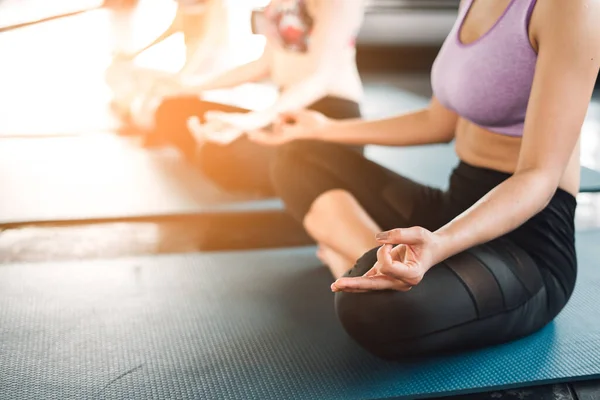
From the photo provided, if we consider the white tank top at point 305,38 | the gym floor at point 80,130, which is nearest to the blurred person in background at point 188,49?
the gym floor at point 80,130

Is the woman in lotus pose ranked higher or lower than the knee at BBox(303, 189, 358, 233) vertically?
higher

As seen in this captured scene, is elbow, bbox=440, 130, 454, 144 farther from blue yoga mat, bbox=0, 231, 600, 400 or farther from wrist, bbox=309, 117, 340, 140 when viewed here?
blue yoga mat, bbox=0, 231, 600, 400

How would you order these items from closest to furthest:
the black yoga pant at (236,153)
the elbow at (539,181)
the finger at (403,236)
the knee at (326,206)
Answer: the finger at (403,236), the elbow at (539,181), the knee at (326,206), the black yoga pant at (236,153)

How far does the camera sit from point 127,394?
44.9 inches

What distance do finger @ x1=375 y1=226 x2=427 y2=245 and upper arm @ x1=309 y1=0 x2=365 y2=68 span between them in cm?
102

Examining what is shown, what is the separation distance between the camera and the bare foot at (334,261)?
1.54 meters

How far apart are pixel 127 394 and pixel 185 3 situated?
1.60 metres

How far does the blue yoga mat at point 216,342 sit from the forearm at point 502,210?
0.97ft

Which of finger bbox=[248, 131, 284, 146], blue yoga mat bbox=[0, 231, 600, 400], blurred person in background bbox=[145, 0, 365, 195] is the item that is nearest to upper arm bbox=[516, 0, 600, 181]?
blue yoga mat bbox=[0, 231, 600, 400]

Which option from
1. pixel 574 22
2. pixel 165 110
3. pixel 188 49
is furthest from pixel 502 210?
pixel 188 49

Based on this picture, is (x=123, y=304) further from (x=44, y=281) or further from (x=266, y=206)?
(x=266, y=206)

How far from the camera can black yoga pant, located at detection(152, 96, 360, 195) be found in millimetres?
1971

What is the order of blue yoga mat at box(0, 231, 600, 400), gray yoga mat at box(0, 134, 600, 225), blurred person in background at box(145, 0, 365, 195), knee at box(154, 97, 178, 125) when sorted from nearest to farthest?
blue yoga mat at box(0, 231, 600, 400) → blurred person in background at box(145, 0, 365, 195) → gray yoga mat at box(0, 134, 600, 225) → knee at box(154, 97, 178, 125)

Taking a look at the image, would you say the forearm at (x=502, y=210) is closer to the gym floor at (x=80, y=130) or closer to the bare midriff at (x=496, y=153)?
the bare midriff at (x=496, y=153)
